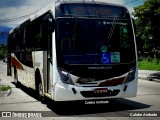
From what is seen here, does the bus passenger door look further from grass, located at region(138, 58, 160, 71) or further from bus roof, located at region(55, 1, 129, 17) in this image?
grass, located at region(138, 58, 160, 71)

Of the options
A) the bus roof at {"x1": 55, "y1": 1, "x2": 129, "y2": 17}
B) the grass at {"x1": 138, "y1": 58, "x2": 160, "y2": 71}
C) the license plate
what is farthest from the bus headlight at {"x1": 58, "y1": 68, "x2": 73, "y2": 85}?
the grass at {"x1": 138, "y1": 58, "x2": 160, "y2": 71}

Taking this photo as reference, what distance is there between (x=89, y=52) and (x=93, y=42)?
0.34 metres

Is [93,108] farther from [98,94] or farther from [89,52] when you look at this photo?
[89,52]

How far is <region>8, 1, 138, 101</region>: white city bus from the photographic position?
33.8ft

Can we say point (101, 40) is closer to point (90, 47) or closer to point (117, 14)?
point (90, 47)

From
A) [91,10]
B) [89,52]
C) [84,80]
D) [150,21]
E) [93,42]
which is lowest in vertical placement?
[84,80]

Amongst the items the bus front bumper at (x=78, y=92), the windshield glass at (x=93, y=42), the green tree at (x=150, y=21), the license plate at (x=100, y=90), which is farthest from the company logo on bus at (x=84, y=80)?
the green tree at (x=150, y=21)

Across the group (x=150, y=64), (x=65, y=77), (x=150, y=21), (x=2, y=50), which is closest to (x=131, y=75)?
(x=65, y=77)

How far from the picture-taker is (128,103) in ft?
40.9

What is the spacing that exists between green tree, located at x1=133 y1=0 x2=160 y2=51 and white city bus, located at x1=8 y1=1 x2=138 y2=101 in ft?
47.6

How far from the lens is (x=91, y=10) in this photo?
36.1ft

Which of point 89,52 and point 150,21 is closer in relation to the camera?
point 89,52

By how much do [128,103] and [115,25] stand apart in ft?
9.73

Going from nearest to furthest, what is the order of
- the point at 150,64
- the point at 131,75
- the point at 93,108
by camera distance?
the point at 131,75
the point at 93,108
the point at 150,64
